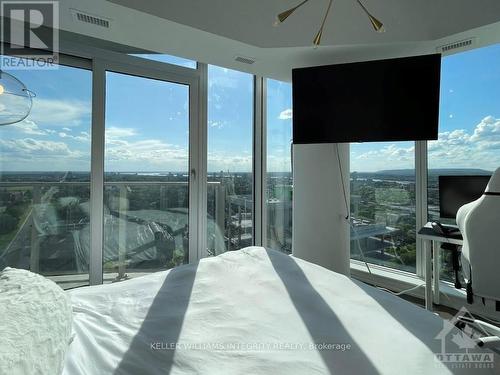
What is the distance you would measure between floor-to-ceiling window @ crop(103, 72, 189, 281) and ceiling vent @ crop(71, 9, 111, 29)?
648 millimetres

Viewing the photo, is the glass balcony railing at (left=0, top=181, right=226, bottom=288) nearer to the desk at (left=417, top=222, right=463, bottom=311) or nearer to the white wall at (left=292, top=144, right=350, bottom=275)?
the white wall at (left=292, top=144, right=350, bottom=275)

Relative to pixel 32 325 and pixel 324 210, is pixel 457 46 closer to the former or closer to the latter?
pixel 324 210

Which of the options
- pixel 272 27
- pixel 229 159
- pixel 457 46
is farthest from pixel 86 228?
pixel 457 46

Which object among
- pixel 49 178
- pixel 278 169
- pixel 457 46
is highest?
pixel 457 46

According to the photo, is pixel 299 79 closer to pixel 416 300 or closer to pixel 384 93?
pixel 384 93

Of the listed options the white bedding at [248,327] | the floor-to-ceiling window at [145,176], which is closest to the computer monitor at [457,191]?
the white bedding at [248,327]

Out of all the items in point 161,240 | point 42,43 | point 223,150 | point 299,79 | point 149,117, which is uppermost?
point 42,43

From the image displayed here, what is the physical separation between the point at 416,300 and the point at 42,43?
4.31 m

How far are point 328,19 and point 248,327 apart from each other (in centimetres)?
255

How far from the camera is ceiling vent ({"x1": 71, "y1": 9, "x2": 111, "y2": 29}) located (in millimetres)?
2127

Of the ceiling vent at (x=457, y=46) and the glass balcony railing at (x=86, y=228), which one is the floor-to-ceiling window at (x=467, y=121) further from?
the glass balcony railing at (x=86, y=228)

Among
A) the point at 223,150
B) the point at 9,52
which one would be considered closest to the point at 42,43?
the point at 9,52

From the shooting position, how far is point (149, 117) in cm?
307

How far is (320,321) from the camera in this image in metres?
1.14
